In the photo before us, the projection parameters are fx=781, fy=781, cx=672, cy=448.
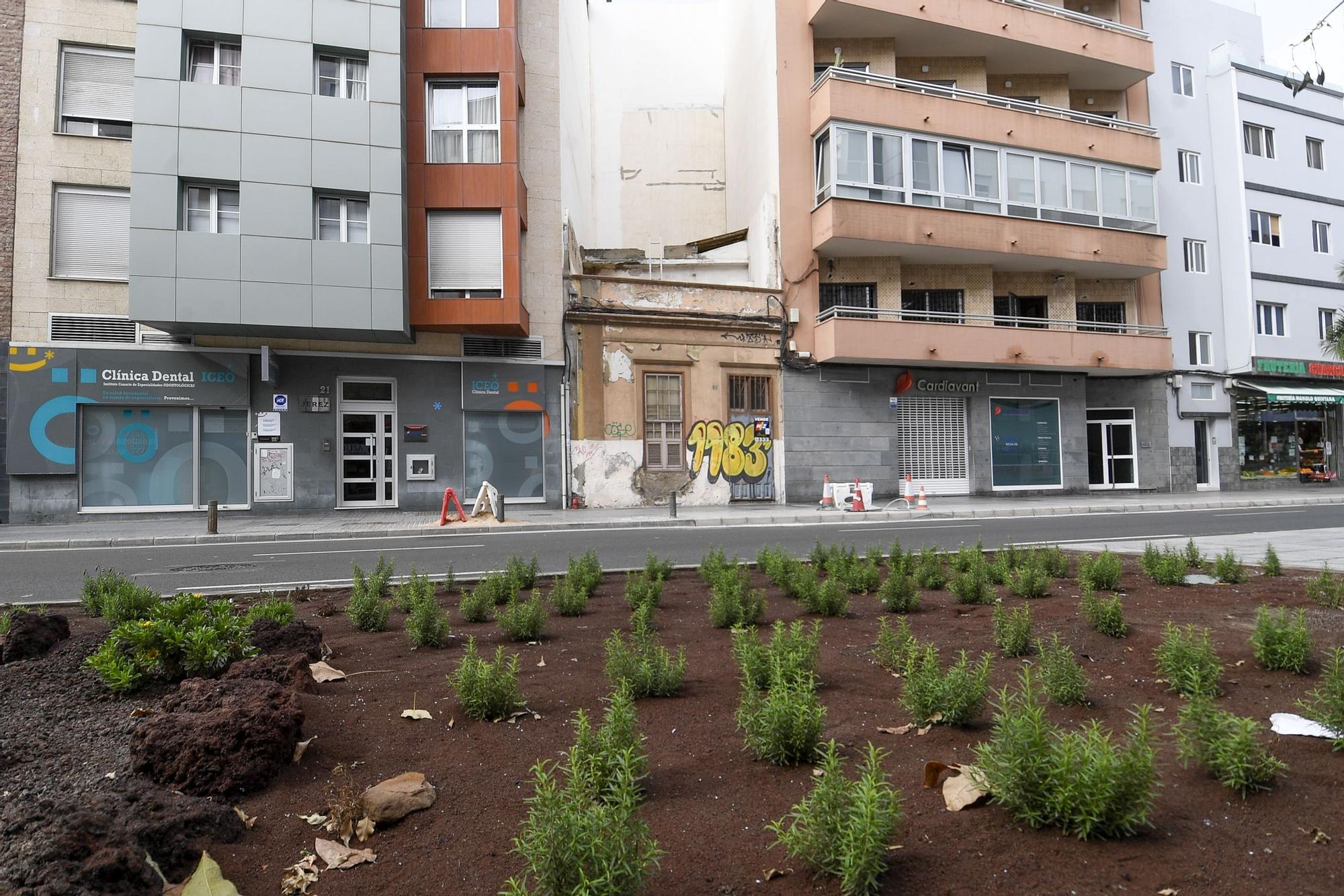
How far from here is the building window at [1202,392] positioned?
88.1 feet

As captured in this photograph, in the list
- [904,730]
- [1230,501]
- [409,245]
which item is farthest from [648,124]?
[904,730]

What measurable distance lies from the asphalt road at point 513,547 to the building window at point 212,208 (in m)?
8.21

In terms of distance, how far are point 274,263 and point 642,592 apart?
15.1 meters

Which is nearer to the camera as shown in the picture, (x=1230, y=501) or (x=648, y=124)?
(x=1230, y=501)

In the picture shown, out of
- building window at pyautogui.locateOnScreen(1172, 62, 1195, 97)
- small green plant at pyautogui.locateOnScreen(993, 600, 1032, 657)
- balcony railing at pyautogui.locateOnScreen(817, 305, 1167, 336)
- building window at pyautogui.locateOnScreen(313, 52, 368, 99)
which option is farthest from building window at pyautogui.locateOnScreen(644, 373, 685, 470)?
building window at pyautogui.locateOnScreen(1172, 62, 1195, 97)

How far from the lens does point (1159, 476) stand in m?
26.4

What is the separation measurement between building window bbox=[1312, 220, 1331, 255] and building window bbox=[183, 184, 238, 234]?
36542 millimetres

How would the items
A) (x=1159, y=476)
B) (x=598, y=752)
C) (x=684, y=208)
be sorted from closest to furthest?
1. (x=598, y=752)
2. (x=1159, y=476)
3. (x=684, y=208)

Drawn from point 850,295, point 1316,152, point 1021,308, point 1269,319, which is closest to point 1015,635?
point 850,295

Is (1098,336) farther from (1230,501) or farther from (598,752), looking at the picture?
(598,752)

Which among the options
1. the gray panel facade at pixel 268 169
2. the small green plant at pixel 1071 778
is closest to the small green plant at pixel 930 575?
the small green plant at pixel 1071 778

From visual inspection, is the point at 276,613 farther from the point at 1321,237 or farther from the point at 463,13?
the point at 1321,237

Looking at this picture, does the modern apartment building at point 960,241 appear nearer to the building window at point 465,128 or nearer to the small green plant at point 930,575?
the building window at point 465,128

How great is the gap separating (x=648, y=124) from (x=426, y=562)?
24257 mm
